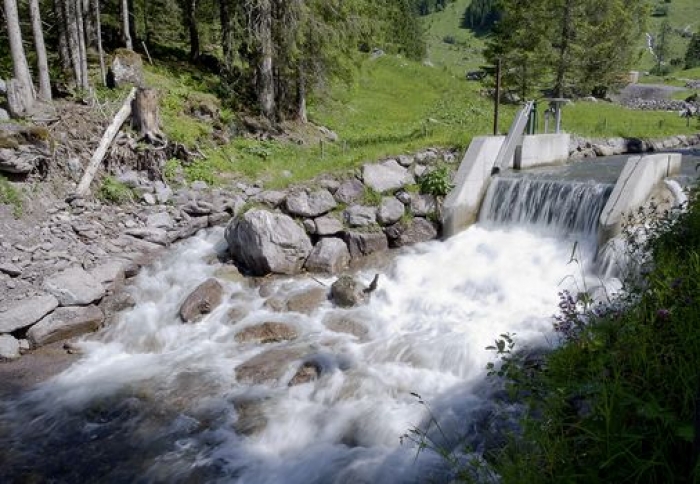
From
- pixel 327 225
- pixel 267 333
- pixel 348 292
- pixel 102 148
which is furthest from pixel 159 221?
pixel 348 292

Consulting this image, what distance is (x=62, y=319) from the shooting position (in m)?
9.13

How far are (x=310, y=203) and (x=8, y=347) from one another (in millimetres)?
6137

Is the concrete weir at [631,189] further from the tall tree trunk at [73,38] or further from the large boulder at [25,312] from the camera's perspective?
the tall tree trunk at [73,38]

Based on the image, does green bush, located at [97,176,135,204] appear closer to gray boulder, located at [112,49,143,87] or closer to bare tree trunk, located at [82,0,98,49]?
gray boulder, located at [112,49,143,87]

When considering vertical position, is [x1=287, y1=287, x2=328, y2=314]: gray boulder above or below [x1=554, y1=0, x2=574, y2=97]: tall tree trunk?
below

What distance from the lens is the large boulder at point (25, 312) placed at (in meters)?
8.70

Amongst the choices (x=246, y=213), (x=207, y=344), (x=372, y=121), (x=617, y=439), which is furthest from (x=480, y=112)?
(x=617, y=439)

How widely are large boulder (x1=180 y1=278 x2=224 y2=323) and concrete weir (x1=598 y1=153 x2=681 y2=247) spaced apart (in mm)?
7205

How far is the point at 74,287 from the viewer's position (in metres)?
9.61

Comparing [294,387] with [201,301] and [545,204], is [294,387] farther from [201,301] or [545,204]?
[545,204]

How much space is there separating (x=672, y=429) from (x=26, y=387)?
835 cm

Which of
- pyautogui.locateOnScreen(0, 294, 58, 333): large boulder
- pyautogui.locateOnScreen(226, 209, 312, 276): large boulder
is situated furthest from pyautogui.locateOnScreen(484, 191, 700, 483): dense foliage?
pyautogui.locateOnScreen(0, 294, 58, 333): large boulder

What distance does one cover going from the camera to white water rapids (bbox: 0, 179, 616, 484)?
19.1ft

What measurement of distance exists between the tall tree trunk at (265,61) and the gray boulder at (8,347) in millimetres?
11839
